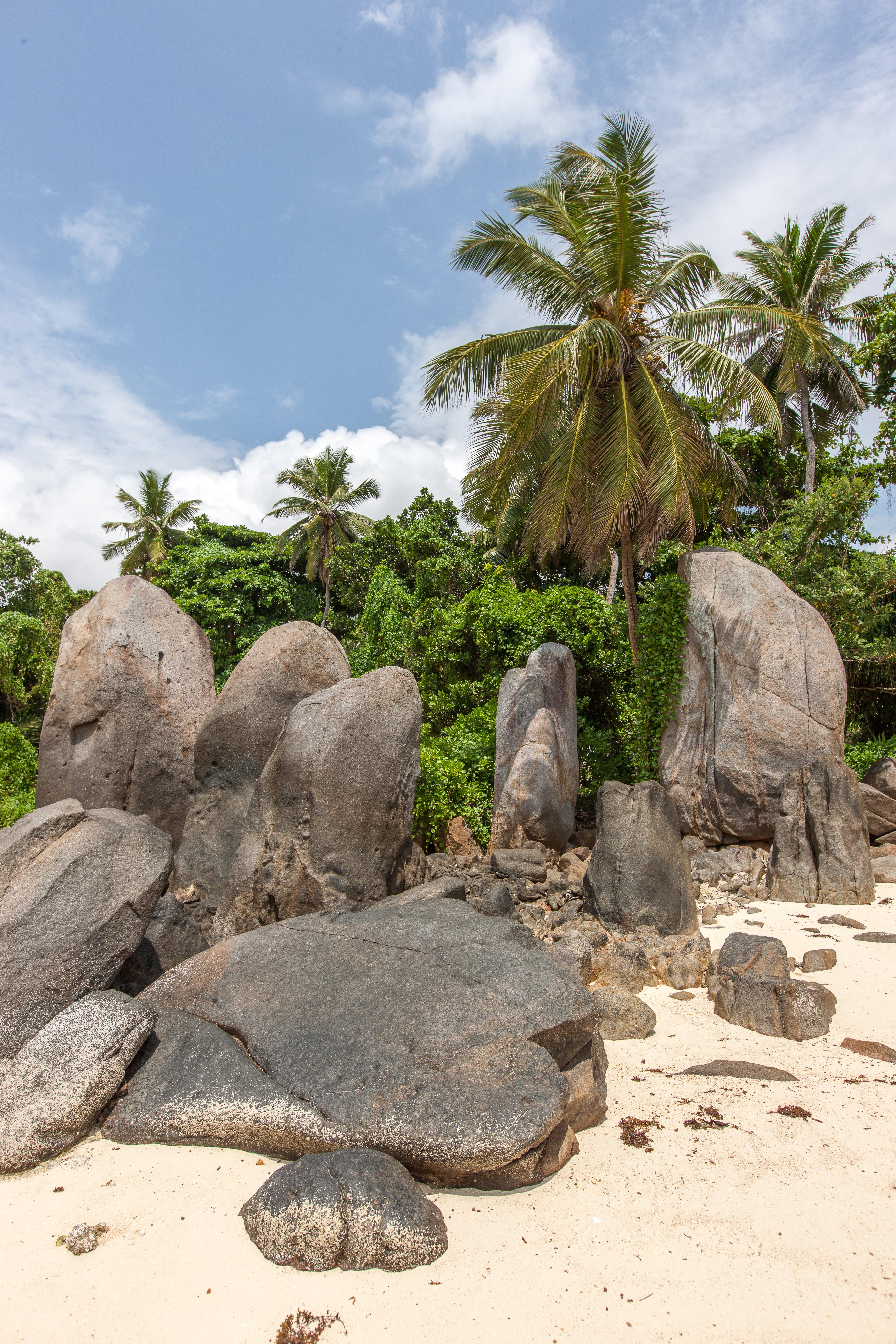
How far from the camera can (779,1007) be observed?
5012mm

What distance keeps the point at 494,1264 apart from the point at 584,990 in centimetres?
144

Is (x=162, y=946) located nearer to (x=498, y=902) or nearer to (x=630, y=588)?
(x=498, y=902)

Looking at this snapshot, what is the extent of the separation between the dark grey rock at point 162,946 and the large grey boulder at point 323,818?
21.0 inches

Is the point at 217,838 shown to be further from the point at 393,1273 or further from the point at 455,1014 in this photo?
the point at 393,1273

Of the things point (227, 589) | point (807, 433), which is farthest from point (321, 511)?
point (807, 433)

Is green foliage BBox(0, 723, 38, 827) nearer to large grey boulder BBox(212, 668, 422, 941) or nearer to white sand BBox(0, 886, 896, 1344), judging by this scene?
large grey boulder BBox(212, 668, 422, 941)

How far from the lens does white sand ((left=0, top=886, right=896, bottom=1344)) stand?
268cm

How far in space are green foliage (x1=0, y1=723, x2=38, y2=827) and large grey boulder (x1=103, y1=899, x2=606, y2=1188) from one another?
31.5 ft

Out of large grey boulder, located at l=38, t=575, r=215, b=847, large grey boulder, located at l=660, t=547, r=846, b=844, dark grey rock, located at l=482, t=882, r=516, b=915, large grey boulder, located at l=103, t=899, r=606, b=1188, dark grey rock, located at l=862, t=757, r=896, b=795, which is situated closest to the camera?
large grey boulder, located at l=103, t=899, r=606, b=1188

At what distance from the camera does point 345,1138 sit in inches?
134

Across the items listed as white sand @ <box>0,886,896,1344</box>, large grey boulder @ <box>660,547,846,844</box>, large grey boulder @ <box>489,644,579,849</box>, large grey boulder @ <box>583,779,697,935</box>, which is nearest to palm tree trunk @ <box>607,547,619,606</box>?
large grey boulder @ <box>489,644,579,849</box>

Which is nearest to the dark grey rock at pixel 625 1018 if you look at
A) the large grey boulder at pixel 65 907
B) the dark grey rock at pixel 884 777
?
the large grey boulder at pixel 65 907

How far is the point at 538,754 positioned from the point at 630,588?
3.60 meters

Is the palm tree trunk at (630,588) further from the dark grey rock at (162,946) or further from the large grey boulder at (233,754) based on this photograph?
the dark grey rock at (162,946)
